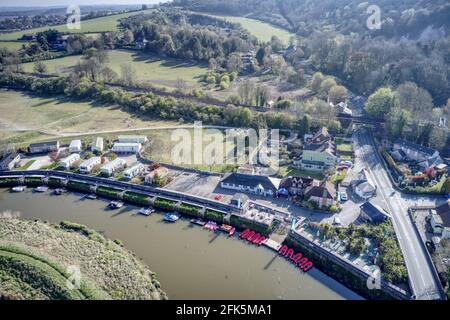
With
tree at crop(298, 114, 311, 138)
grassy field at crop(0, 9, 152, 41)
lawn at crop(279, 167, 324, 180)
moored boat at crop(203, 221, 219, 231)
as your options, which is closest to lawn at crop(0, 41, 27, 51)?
grassy field at crop(0, 9, 152, 41)

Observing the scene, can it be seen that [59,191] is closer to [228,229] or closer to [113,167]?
[113,167]

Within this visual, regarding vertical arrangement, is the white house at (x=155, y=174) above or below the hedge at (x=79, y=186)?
above

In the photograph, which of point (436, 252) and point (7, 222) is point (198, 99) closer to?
point (7, 222)

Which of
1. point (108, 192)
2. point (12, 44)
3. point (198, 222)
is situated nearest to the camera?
point (198, 222)

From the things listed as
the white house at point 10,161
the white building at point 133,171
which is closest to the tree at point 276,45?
the white building at point 133,171

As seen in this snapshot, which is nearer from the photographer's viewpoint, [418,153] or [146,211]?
[146,211]

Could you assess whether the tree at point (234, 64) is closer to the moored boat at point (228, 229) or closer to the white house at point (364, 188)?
the white house at point (364, 188)

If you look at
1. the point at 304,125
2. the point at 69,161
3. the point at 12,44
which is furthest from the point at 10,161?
the point at 12,44

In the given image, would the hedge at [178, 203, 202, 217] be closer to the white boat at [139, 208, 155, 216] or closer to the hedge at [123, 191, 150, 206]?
the white boat at [139, 208, 155, 216]
